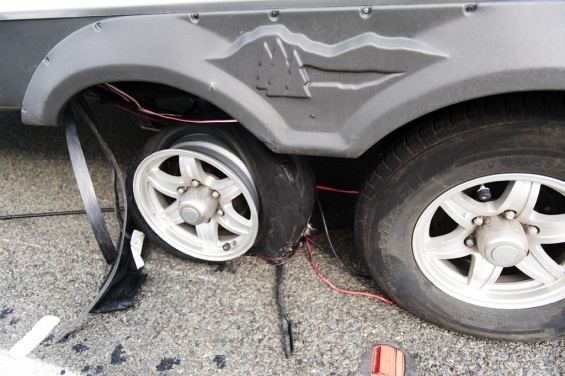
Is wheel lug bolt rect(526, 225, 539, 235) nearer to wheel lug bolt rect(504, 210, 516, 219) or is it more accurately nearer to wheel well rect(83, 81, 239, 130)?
wheel lug bolt rect(504, 210, 516, 219)

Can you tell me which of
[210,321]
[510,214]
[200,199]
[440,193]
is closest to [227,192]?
[200,199]

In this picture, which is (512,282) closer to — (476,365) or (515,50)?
(476,365)

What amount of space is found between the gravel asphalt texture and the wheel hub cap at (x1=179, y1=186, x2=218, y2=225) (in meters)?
0.35

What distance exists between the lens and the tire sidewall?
1240 millimetres

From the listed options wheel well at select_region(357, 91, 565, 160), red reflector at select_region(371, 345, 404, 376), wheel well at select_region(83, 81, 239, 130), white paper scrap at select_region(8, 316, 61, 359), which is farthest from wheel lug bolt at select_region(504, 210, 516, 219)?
white paper scrap at select_region(8, 316, 61, 359)

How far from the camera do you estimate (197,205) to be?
68.2 inches

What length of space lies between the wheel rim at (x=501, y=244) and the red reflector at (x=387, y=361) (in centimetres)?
31

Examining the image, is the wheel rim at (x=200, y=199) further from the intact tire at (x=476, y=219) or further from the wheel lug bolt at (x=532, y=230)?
the wheel lug bolt at (x=532, y=230)

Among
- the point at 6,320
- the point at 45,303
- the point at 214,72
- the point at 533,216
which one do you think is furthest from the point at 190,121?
the point at 533,216

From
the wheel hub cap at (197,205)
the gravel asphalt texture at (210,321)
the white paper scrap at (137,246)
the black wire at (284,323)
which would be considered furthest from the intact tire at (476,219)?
the white paper scrap at (137,246)

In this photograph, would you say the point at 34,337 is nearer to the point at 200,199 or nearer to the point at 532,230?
the point at 200,199

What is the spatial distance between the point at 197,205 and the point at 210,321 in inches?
19.7

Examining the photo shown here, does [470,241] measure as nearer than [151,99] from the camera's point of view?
Yes

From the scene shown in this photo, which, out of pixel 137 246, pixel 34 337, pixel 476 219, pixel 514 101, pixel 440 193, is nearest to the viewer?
pixel 514 101
